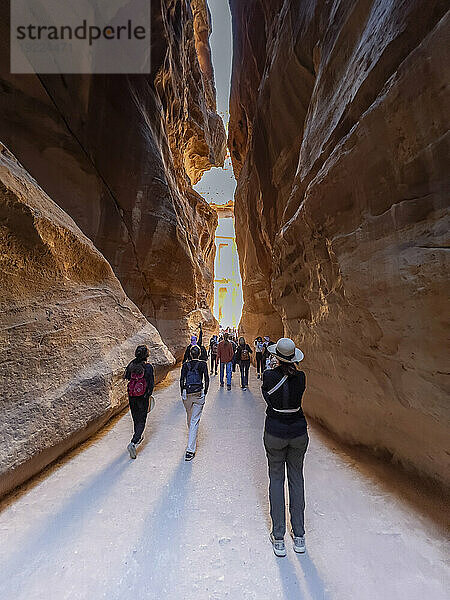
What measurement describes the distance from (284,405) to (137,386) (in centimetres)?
221

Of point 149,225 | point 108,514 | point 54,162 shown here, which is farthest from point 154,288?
point 108,514

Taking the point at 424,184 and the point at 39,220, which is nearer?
the point at 424,184

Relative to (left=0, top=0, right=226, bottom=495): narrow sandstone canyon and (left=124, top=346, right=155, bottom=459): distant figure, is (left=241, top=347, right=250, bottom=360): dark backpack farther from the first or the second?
(left=124, top=346, right=155, bottom=459): distant figure

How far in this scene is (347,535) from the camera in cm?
206

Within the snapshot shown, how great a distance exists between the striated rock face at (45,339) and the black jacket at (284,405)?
2.35 metres

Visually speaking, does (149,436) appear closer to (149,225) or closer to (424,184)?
(424,184)

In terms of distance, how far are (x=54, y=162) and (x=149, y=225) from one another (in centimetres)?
309

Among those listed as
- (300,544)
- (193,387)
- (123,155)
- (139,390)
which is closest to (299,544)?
(300,544)

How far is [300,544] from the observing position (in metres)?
1.94

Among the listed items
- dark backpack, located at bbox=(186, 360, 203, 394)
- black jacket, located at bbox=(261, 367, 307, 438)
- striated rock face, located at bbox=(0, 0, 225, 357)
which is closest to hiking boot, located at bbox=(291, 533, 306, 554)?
black jacket, located at bbox=(261, 367, 307, 438)

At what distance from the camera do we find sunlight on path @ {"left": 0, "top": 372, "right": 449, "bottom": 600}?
5.46 ft

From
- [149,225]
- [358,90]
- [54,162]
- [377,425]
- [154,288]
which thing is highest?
[54,162]

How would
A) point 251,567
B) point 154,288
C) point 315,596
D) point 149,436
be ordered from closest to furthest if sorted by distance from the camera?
point 315,596 → point 251,567 → point 149,436 → point 154,288

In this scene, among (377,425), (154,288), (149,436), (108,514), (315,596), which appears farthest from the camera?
(154,288)
